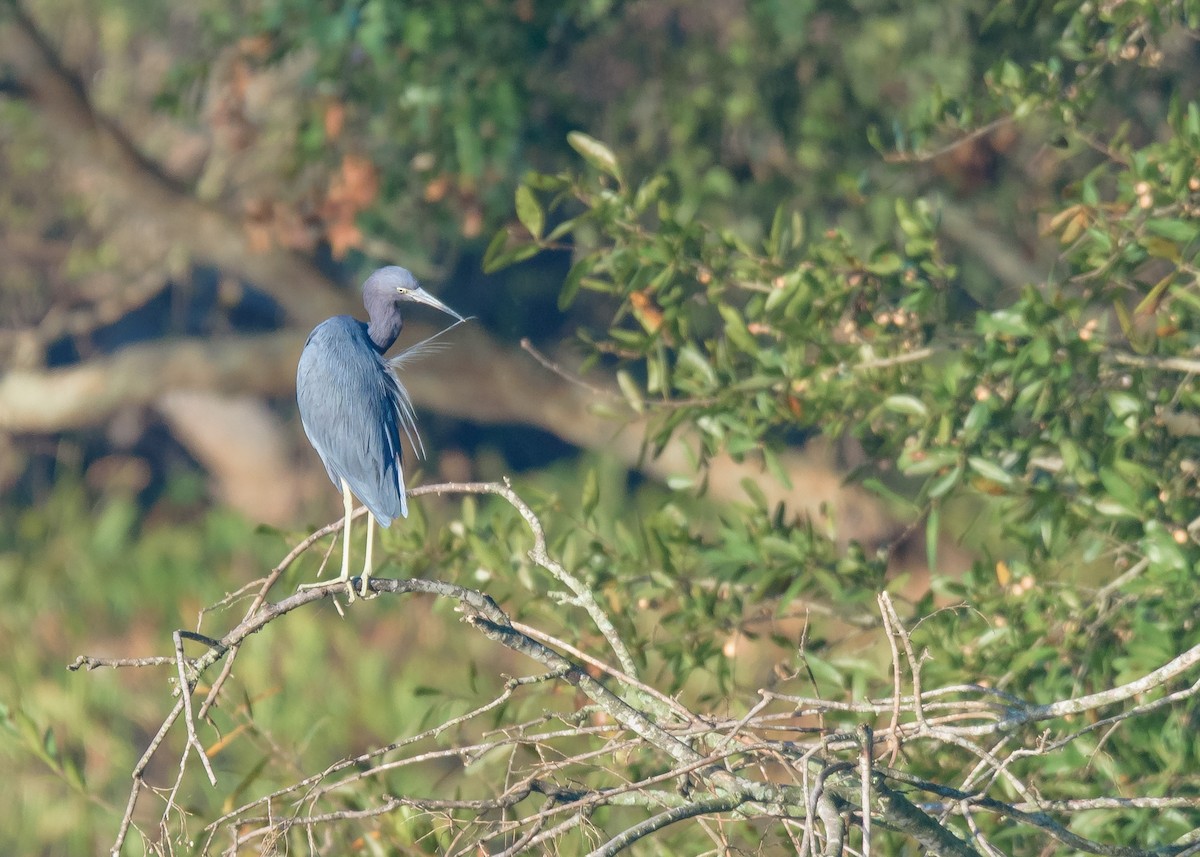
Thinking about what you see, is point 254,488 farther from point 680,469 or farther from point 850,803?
point 850,803

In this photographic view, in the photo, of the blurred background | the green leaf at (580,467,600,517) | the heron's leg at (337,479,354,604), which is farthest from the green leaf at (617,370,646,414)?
the heron's leg at (337,479,354,604)

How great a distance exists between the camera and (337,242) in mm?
5285

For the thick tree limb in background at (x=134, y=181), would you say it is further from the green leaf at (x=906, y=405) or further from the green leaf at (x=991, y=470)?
the green leaf at (x=991, y=470)

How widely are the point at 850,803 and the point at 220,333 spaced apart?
799cm

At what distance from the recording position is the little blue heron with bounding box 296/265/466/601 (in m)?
2.93

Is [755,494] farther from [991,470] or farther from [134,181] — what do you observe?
[134,181]

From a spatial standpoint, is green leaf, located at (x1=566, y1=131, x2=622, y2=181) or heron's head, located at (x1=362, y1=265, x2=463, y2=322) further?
heron's head, located at (x1=362, y1=265, x2=463, y2=322)

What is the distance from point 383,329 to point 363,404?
0.37 m

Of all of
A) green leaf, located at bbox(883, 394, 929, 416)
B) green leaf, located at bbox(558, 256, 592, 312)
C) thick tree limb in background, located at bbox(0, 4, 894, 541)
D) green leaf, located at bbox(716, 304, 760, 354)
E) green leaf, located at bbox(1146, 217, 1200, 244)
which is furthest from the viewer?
thick tree limb in background, located at bbox(0, 4, 894, 541)

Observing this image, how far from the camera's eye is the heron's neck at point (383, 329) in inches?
133

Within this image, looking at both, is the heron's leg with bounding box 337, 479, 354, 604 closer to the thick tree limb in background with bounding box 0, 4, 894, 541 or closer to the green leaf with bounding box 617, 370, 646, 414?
the green leaf with bounding box 617, 370, 646, 414

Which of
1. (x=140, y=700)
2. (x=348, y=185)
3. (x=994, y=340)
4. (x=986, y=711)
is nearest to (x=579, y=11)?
(x=348, y=185)

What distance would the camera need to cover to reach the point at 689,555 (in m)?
3.34

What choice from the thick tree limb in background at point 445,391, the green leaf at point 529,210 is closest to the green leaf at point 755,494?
the green leaf at point 529,210
